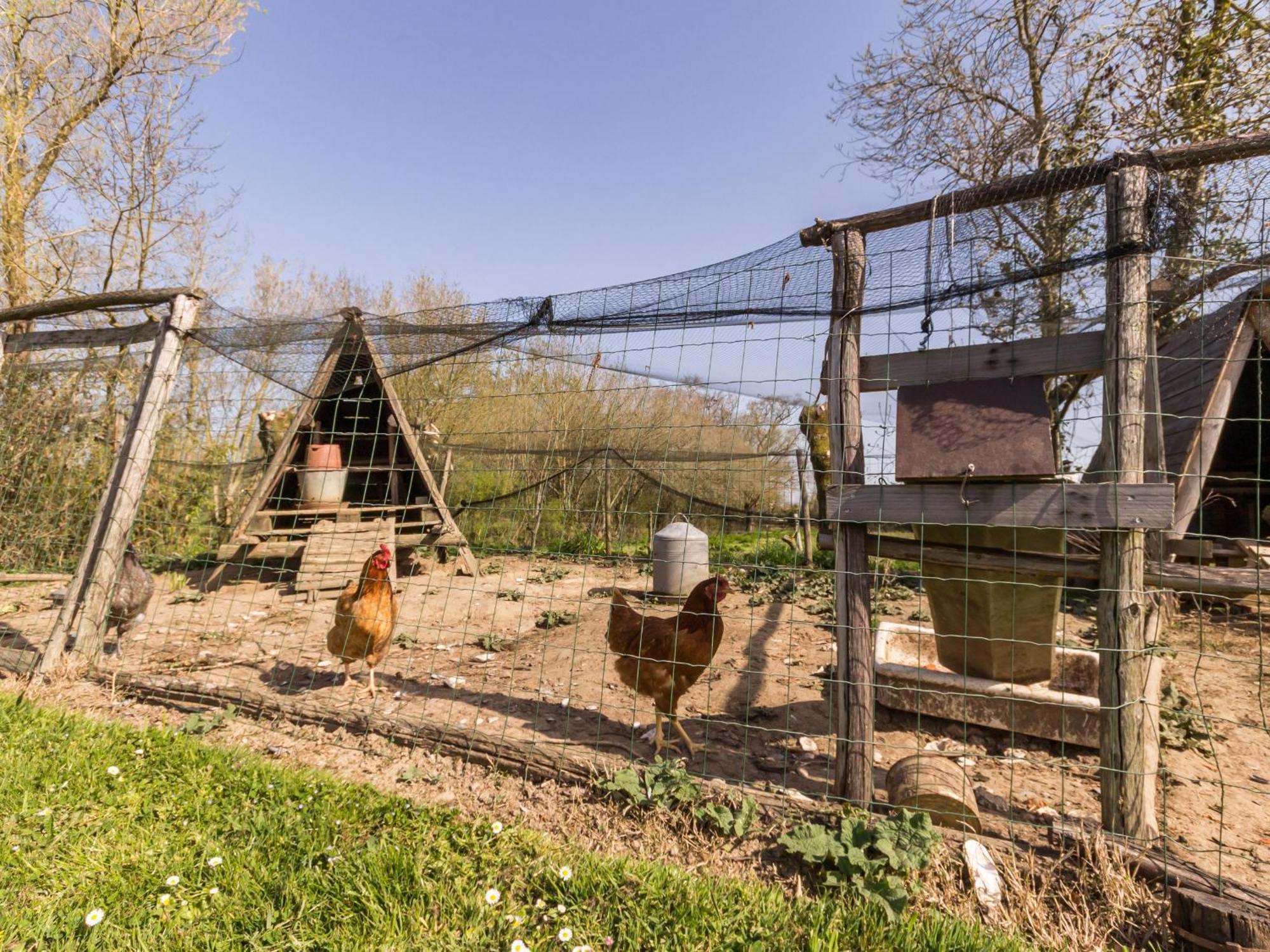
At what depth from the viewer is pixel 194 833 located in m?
2.18

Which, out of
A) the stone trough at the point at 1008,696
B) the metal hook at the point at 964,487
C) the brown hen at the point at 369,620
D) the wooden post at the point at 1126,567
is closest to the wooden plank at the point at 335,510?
the brown hen at the point at 369,620

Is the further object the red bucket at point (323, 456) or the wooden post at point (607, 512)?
the red bucket at point (323, 456)

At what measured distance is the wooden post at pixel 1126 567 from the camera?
6.86 feet

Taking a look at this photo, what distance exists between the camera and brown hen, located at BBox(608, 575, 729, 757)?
3109 mm

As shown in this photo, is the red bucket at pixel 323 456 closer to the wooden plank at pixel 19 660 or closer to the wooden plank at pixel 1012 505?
the wooden plank at pixel 19 660

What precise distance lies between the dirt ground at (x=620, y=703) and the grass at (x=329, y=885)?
0.29 metres

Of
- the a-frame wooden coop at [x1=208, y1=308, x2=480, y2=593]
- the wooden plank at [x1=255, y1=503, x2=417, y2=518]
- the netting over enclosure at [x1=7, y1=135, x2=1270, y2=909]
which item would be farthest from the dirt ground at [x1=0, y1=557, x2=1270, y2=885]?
the wooden plank at [x1=255, y1=503, x2=417, y2=518]

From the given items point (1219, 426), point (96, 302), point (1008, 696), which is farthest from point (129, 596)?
point (1219, 426)

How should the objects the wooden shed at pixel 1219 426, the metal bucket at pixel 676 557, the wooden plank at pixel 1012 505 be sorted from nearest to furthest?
the wooden plank at pixel 1012 505, the wooden shed at pixel 1219 426, the metal bucket at pixel 676 557

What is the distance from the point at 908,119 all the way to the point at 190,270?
1200 centimetres

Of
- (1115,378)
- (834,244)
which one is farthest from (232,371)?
(1115,378)

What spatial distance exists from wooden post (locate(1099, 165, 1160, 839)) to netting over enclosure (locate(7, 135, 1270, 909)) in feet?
→ 0.04

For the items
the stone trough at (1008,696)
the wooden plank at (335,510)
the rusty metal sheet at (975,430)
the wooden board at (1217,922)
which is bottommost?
the wooden board at (1217,922)

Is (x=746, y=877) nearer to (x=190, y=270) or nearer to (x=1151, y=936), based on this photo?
(x=1151, y=936)
